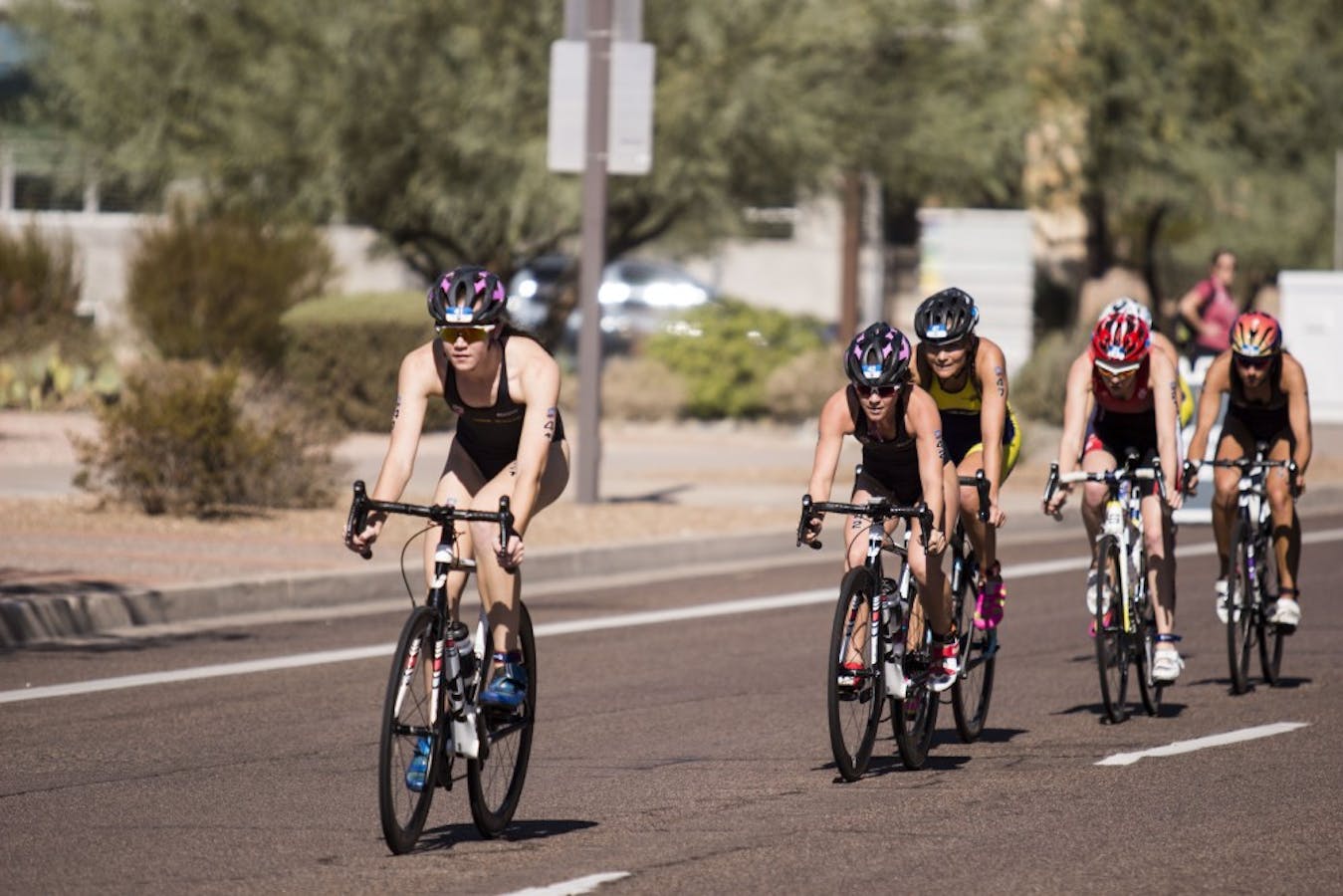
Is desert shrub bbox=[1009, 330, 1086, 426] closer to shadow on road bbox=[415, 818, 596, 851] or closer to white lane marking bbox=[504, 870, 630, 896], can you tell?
shadow on road bbox=[415, 818, 596, 851]

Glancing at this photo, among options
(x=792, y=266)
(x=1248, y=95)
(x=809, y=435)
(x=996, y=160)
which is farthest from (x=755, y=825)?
(x=792, y=266)

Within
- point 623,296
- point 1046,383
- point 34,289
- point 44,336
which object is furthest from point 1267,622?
point 623,296

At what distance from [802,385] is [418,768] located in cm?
2054

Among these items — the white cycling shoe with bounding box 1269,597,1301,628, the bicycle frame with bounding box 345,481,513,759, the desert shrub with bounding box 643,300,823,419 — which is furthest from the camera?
the desert shrub with bounding box 643,300,823,419

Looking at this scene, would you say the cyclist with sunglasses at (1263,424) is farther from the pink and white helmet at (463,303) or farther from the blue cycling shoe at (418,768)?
the blue cycling shoe at (418,768)

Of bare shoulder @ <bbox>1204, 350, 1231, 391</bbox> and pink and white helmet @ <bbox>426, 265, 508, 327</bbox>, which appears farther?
bare shoulder @ <bbox>1204, 350, 1231, 391</bbox>

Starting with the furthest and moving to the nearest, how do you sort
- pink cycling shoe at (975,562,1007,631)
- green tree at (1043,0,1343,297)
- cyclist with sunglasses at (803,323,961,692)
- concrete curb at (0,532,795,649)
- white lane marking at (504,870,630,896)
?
green tree at (1043,0,1343,297) → concrete curb at (0,532,795,649) → pink cycling shoe at (975,562,1007,631) → cyclist with sunglasses at (803,323,961,692) → white lane marking at (504,870,630,896)

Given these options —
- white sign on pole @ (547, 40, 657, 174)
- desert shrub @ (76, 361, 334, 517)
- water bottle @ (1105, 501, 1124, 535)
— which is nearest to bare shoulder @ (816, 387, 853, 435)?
water bottle @ (1105, 501, 1124, 535)

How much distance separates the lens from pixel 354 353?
24.5 m

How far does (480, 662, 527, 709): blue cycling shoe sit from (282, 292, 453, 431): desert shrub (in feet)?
54.9

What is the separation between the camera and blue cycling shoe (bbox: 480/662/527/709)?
761cm

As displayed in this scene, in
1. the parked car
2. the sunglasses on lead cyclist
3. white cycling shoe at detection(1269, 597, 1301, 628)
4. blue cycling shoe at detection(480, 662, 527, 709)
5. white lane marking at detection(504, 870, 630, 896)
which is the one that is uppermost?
the parked car

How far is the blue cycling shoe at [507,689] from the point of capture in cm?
761

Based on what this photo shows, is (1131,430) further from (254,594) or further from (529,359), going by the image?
(254,594)
